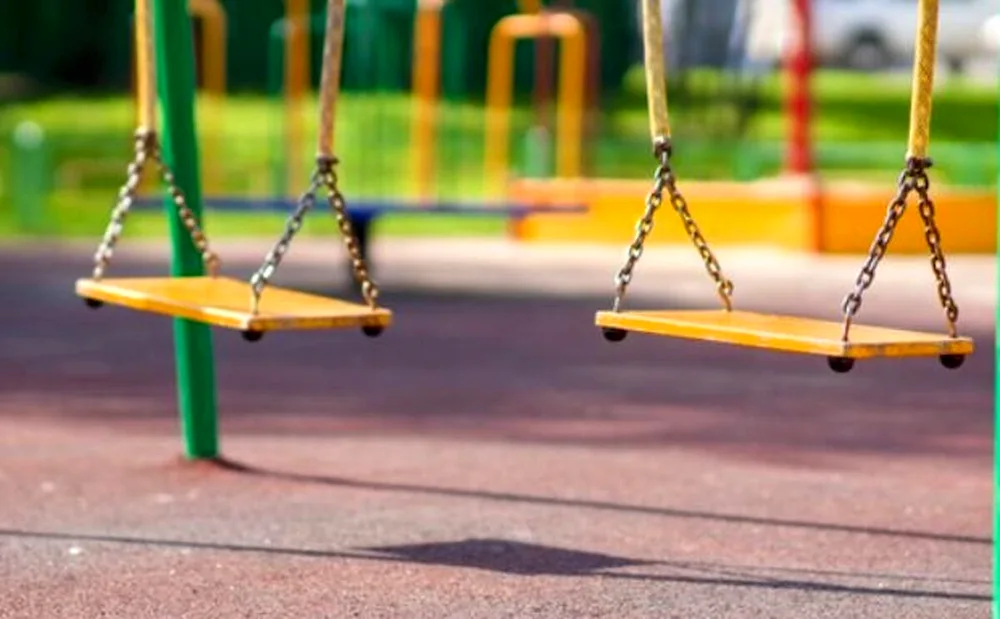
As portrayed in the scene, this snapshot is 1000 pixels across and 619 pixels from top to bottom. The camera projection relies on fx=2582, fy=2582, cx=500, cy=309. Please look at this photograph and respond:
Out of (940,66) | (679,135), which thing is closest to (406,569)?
(679,135)

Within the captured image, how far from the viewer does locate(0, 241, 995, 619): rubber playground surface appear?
18.0 ft

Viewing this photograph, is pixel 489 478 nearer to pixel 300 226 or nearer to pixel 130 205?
pixel 130 205

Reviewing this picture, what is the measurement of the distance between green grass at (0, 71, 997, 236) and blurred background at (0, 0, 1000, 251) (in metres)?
0.05

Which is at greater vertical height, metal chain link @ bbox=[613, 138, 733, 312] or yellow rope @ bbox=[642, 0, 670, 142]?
yellow rope @ bbox=[642, 0, 670, 142]

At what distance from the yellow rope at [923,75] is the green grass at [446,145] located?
13.1 m

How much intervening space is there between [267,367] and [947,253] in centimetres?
897

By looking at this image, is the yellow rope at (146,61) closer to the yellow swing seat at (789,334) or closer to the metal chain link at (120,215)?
the metal chain link at (120,215)

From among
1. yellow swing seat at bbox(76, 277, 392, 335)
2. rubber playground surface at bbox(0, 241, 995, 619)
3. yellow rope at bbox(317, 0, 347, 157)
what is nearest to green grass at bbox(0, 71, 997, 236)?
rubber playground surface at bbox(0, 241, 995, 619)

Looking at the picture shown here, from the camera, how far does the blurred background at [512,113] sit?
18859 millimetres

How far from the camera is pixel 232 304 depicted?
5926mm

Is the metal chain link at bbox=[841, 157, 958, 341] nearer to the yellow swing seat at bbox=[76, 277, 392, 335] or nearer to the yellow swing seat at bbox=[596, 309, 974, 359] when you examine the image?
the yellow swing seat at bbox=[596, 309, 974, 359]

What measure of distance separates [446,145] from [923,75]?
21142 mm

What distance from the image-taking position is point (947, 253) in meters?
18.8

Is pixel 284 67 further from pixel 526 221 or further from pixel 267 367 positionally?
pixel 267 367
